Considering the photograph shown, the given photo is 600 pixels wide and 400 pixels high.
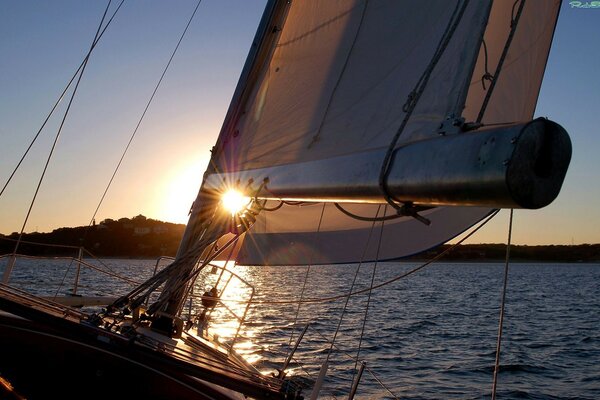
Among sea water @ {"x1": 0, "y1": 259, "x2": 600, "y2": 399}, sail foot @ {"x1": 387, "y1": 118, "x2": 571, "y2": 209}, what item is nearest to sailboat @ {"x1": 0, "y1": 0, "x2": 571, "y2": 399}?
sail foot @ {"x1": 387, "y1": 118, "x2": 571, "y2": 209}

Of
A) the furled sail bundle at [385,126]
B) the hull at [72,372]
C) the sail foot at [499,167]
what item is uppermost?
the furled sail bundle at [385,126]

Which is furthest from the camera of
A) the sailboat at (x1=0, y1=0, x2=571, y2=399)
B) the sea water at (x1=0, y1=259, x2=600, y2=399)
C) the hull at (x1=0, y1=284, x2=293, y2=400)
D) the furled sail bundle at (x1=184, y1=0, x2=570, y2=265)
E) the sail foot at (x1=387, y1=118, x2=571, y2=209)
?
the sea water at (x1=0, y1=259, x2=600, y2=399)

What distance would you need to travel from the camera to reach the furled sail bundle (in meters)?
1.76

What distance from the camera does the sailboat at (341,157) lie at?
6.28 feet

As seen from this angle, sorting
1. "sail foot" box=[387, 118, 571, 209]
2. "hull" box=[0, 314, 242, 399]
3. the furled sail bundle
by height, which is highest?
the furled sail bundle

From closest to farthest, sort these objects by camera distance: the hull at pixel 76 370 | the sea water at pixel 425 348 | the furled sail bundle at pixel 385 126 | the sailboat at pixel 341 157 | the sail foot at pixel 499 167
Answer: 1. the sail foot at pixel 499 167
2. the furled sail bundle at pixel 385 126
3. the sailboat at pixel 341 157
4. the hull at pixel 76 370
5. the sea water at pixel 425 348

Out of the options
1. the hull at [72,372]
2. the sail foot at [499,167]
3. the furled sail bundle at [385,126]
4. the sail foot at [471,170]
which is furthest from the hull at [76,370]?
the sail foot at [499,167]

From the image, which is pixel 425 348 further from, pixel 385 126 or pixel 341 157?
pixel 341 157

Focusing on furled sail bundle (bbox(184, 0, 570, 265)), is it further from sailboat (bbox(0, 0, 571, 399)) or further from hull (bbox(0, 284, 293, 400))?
hull (bbox(0, 284, 293, 400))

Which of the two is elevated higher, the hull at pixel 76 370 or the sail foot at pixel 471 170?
the sail foot at pixel 471 170

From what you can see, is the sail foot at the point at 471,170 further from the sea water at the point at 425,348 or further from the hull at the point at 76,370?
the sea water at the point at 425,348

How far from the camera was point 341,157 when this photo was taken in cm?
267

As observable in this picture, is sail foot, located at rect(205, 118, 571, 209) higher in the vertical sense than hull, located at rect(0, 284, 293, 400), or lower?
higher

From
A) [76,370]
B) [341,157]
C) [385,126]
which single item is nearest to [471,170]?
[341,157]
